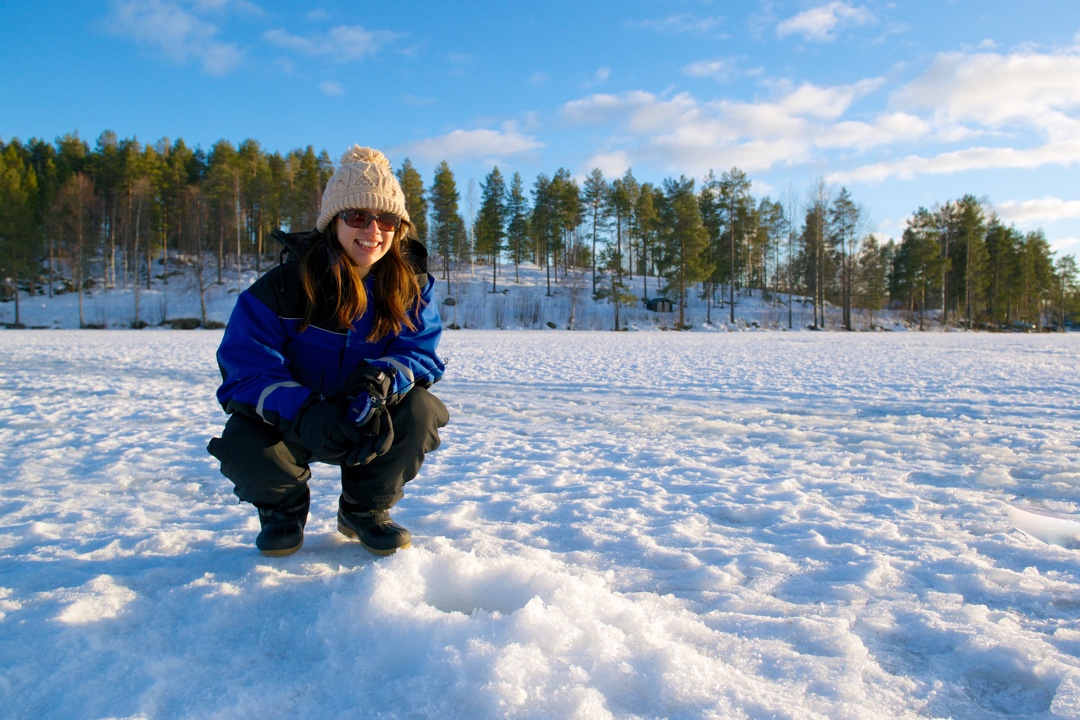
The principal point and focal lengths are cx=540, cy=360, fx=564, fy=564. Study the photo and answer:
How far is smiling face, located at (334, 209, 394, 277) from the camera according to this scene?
196 cm

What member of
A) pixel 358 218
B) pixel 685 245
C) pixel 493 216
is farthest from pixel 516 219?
pixel 358 218

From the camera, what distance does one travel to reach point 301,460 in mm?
1920

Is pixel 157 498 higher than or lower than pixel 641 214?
lower

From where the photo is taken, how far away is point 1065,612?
5.36 feet

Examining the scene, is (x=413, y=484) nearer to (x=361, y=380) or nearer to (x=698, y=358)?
(x=361, y=380)

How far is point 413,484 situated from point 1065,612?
2.64 meters

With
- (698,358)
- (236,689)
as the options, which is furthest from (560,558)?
(698,358)

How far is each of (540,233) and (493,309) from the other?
1181cm

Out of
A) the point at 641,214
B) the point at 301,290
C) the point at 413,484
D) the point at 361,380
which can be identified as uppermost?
the point at 641,214

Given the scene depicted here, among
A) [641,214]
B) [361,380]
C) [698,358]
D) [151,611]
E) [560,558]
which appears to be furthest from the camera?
[641,214]

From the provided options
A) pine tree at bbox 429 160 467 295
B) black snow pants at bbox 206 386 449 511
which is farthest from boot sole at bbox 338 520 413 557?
pine tree at bbox 429 160 467 295

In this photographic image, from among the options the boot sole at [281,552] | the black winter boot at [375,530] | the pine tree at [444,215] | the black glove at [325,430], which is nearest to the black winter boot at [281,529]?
the boot sole at [281,552]

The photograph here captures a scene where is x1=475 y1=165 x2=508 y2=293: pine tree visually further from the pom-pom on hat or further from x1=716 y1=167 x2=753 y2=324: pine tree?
the pom-pom on hat

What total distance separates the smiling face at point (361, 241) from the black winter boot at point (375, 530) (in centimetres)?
89
